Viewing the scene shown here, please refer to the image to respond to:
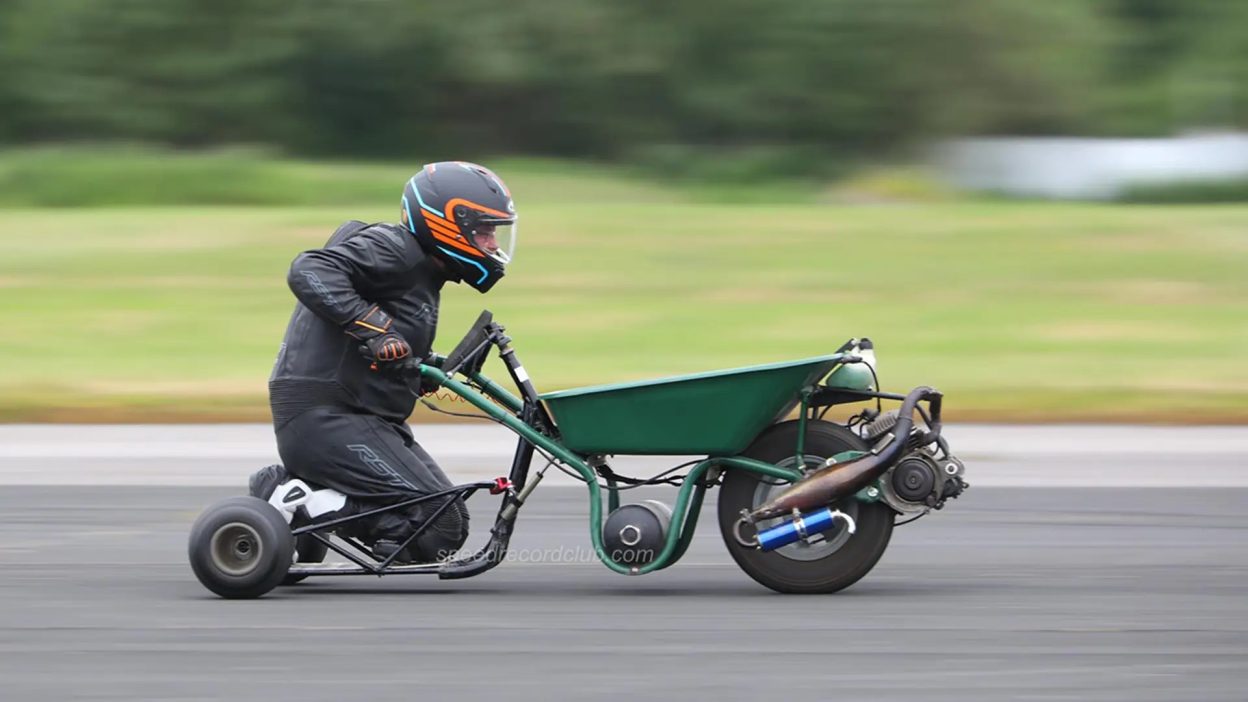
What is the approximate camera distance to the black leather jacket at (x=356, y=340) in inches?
261

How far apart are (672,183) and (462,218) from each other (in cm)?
3115

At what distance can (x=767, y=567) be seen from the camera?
6.72 m

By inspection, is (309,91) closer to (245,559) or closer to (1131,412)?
(1131,412)

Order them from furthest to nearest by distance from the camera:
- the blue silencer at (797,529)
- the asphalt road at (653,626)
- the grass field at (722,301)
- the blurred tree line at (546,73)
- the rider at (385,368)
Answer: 1. the blurred tree line at (546,73)
2. the grass field at (722,301)
3. the rider at (385,368)
4. the blue silencer at (797,529)
5. the asphalt road at (653,626)

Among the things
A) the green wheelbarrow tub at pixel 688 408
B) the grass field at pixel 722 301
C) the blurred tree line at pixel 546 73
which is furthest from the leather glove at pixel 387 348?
the blurred tree line at pixel 546 73

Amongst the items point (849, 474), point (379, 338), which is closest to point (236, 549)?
point (379, 338)

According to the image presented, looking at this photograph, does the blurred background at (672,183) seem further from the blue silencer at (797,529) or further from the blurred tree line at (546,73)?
the blue silencer at (797,529)

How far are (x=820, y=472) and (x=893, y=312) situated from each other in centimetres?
1272

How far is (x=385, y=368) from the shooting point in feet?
21.6

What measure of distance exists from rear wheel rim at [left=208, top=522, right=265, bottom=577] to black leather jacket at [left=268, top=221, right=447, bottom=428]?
425mm

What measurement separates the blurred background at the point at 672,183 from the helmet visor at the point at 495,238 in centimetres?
648

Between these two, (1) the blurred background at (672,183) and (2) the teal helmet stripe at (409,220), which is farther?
(1) the blurred background at (672,183)

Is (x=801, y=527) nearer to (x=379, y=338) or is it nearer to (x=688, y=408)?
(x=688, y=408)

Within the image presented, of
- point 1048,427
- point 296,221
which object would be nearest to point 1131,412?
point 1048,427
